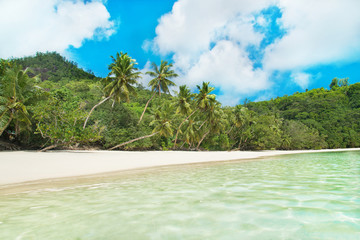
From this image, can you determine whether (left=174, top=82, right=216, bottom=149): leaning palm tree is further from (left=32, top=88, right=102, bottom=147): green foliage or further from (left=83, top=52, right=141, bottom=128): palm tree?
(left=32, top=88, right=102, bottom=147): green foliage

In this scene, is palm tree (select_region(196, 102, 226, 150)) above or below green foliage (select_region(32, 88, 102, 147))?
above

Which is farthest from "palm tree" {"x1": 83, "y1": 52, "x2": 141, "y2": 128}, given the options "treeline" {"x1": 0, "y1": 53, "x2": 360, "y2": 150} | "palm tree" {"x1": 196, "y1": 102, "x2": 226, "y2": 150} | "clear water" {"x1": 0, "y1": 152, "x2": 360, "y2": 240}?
"clear water" {"x1": 0, "y1": 152, "x2": 360, "y2": 240}

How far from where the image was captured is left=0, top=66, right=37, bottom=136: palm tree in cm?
1555

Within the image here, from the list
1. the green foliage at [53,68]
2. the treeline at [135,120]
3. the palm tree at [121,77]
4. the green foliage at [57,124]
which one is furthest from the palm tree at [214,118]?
the green foliage at [53,68]

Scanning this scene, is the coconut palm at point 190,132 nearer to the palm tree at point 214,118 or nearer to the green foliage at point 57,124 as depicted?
the palm tree at point 214,118

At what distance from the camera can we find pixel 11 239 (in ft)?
8.63

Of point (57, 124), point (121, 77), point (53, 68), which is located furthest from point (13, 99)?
point (53, 68)

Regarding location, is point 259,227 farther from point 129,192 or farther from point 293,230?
point 129,192

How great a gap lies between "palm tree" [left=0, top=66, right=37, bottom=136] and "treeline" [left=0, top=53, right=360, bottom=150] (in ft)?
0.19

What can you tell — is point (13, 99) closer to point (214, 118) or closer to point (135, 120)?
point (135, 120)

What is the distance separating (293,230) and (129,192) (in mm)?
3730

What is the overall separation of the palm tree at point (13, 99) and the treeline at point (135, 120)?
0.19ft

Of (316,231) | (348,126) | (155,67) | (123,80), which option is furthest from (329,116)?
(316,231)

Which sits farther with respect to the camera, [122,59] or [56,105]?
[122,59]
